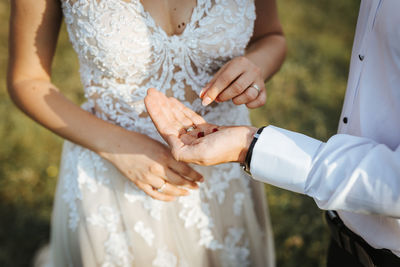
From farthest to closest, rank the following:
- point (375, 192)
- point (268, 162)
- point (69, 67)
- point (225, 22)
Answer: point (69, 67)
point (225, 22)
point (268, 162)
point (375, 192)

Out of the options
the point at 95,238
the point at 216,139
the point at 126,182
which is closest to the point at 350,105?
the point at 216,139

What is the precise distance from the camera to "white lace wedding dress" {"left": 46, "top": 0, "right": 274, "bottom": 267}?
56.1 inches

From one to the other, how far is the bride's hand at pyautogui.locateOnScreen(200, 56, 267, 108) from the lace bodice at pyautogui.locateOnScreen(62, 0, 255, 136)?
0.15 meters

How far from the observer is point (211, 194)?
1.80 meters

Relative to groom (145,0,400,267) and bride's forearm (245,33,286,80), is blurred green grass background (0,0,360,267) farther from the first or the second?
bride's forearm (245,33,286,80)

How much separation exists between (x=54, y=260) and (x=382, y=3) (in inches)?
83.7

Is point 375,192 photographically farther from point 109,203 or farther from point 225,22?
point 109,203

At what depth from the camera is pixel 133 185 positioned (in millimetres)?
1691

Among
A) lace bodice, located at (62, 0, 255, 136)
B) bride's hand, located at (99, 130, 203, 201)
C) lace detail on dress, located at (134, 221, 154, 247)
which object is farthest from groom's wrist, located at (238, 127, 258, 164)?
lace detail on dress, located at (134, 221, 154, 247)

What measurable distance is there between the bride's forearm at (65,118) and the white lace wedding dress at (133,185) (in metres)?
0.11

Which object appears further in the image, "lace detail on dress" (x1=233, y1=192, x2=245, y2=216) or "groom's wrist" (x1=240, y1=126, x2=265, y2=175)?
"lace detail on dress" (x1=233, y1=192, x2=245, y2=216)

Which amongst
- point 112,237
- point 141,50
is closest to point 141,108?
point 141,50

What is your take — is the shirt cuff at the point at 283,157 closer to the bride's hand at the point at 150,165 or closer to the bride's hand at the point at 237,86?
the bride's hand at the point at 237,86

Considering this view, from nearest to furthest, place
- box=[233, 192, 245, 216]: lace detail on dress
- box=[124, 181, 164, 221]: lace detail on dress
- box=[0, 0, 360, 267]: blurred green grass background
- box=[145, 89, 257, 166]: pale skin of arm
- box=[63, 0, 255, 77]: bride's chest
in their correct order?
box=[145, 89, 257, 166]: pale skin of arm → box=[63, 0, 255, 77]: bride's chest → box=[124, 181, 164, 221]: lace detail on dress → box=[233, 192, 245, 216]: lace detail on dress → box=[0, 0, 360, 267]: blurred green grass background
